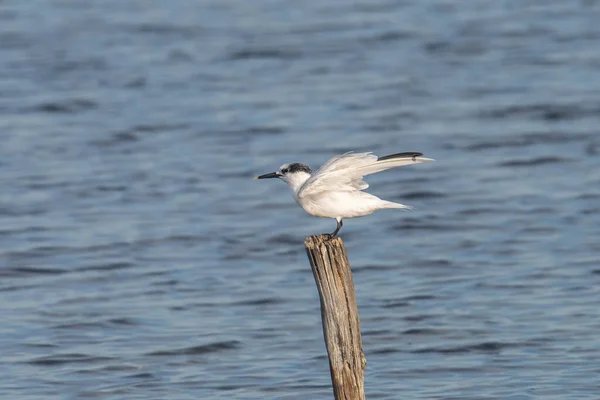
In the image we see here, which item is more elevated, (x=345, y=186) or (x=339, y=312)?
(x=345, y=186)

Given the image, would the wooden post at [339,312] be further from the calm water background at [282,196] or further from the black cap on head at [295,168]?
the calm water background at [282,196]

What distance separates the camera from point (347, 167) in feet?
25.9

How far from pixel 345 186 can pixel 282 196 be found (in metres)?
11.1

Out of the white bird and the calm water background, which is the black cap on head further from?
the calm water background

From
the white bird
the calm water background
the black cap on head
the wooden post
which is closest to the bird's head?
the black cap on head

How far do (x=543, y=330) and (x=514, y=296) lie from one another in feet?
3.88

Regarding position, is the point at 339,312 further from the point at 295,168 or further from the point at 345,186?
the point at 295,168

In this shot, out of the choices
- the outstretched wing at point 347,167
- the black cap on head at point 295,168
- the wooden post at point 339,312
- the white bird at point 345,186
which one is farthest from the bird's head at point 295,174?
the wooden post at point 339,312

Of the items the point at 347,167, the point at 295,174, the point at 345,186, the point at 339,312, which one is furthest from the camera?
the point at 295,174

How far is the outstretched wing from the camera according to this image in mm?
7785

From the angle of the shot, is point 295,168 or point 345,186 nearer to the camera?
point 345,186

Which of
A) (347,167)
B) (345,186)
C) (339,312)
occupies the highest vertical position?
(347,167)

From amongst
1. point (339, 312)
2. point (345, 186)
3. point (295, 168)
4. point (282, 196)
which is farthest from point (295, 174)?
point (282, 196)

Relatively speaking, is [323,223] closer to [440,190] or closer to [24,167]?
[440,190]
